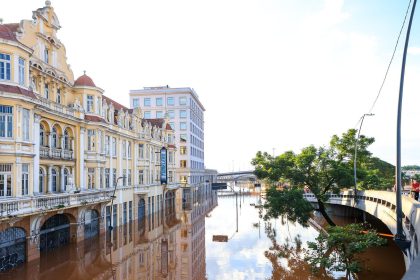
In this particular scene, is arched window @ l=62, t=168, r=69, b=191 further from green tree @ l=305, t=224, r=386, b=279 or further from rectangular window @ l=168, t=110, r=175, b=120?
rectangular window @ l=168, t=110, r=175, b=120

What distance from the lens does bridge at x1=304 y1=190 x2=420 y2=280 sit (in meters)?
13.5

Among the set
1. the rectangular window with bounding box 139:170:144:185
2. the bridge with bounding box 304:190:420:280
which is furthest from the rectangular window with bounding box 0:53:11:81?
the rectangular window with bounding box 139:170:144:185

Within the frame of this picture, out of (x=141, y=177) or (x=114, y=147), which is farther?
(x=141, y=177)

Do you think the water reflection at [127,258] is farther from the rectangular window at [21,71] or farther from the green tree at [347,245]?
the rectangular window at [21,71]

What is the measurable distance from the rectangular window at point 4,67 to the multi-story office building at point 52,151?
6 cm

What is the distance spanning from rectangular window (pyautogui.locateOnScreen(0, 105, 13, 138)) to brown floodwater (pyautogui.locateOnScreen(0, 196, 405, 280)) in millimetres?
9373

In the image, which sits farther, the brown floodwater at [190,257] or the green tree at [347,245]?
the brown floodwater at [190,257]

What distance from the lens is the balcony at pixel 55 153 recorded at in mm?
29256

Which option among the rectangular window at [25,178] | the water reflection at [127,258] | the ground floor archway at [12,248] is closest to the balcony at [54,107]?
the rectangular window at [25,178]

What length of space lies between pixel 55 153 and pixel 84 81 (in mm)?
9017

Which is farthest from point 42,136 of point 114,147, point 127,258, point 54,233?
point 114,147

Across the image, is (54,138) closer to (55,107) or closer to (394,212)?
(55,107)

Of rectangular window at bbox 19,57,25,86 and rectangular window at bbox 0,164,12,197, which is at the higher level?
rectangular window at bbox 19,57,25,86

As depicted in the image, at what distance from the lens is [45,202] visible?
2642cm
